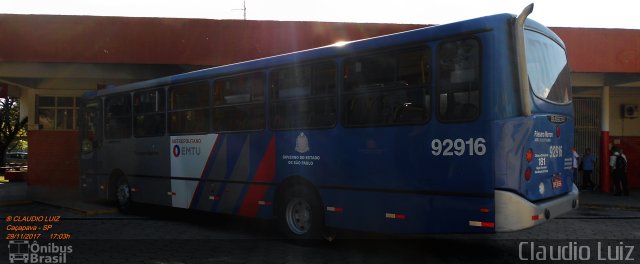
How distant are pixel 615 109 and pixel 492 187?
17917 mm

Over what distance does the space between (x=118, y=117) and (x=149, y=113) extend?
4.86 ft

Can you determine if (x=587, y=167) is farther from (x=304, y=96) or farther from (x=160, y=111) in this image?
(x=160, y=111)

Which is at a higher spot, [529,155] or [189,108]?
[189,108]

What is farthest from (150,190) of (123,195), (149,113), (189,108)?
(189,108)

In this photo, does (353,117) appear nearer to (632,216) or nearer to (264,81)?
(264,81)

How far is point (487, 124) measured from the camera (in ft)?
20.2

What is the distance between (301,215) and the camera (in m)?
8.41

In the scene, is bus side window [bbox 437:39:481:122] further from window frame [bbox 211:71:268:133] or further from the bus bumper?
window frame [bbox 211:71:268:133]

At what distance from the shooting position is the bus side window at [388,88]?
22.2ft

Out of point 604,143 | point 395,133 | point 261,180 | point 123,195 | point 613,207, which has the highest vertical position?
point 395,133

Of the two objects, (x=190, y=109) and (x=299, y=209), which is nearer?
(x=299, y=209)

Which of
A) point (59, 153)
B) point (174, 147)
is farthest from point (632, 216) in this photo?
point (59, 153)

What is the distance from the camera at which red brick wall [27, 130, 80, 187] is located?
811 inches

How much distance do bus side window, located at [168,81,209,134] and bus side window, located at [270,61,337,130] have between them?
6.26 ft
